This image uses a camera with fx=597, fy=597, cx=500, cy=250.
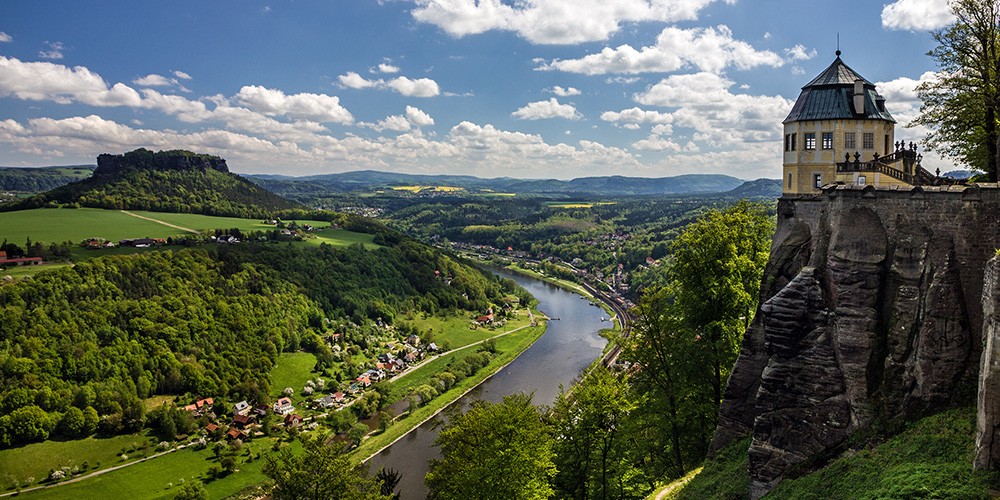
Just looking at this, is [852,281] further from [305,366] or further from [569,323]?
[569,323]

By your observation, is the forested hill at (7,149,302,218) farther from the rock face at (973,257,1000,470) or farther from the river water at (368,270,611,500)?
the rock face at (973,257,1000,470)

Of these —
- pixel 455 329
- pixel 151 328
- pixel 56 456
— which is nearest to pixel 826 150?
pixel 56 456

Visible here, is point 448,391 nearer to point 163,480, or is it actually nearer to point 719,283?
point 163,480

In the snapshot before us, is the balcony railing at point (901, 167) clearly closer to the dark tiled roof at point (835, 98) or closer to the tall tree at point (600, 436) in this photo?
the dark tiled roof at point (835, 98)

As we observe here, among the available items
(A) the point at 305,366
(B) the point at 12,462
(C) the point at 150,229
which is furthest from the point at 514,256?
(B) the point at 12,462

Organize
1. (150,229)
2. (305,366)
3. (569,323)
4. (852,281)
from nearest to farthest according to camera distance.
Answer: (852,281) → (305,366) → (569,323) → (150,229)
